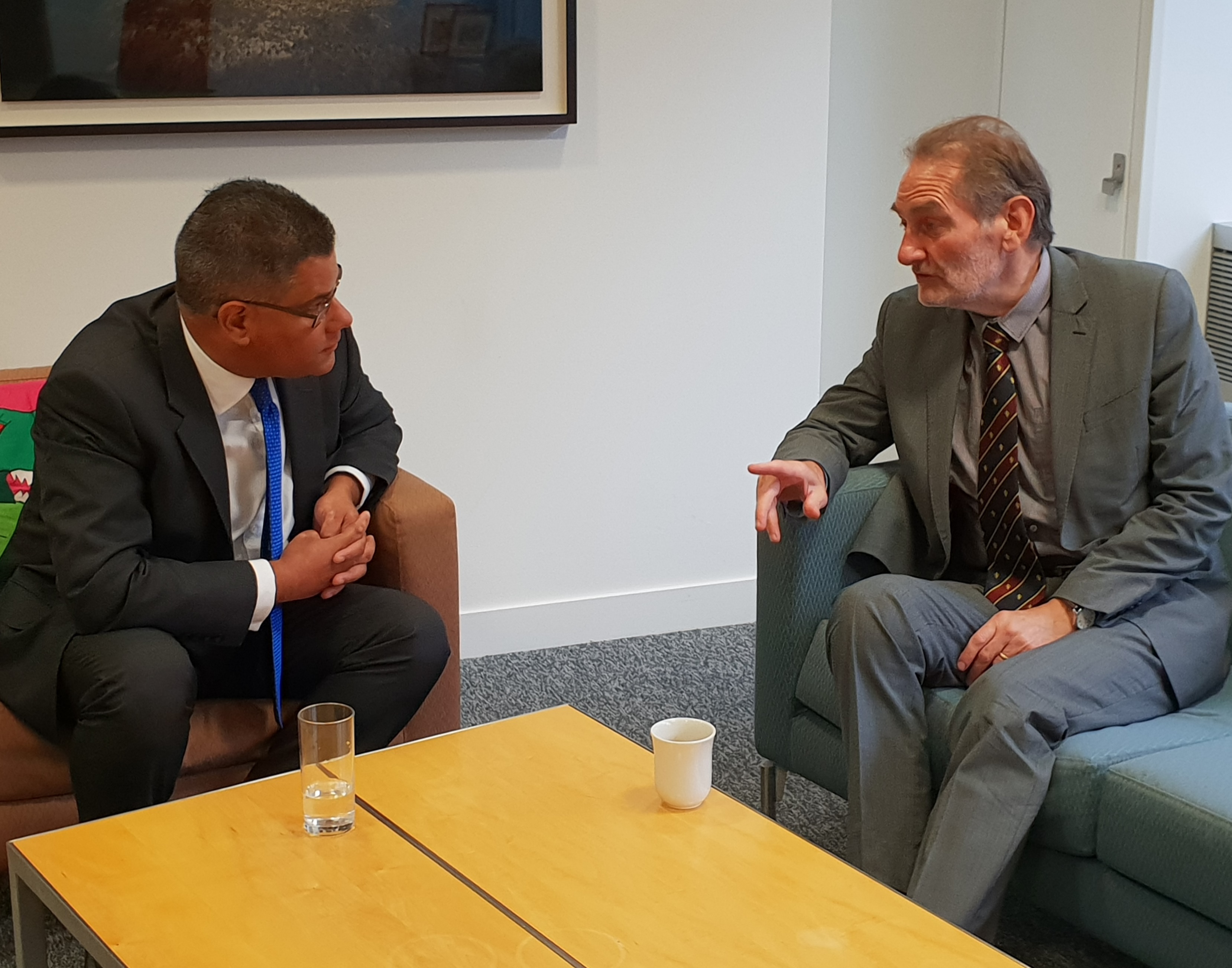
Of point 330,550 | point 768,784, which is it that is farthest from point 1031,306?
point 330,550

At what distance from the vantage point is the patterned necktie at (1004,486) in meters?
2.27

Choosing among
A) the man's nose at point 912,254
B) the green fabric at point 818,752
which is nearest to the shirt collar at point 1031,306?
the man's nose at point 912,254

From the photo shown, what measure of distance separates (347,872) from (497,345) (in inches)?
74.6

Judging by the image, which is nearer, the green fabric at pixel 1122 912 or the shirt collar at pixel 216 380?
the green fabric at pixel 1122 912

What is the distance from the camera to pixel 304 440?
2340 millimetres

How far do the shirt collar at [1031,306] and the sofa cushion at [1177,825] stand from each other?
0.71 metres

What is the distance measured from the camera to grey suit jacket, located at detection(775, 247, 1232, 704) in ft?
6.97

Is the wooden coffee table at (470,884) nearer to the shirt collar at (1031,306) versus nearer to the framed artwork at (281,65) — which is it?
the shirt collar at (1031,306)

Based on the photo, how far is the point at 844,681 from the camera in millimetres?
2146

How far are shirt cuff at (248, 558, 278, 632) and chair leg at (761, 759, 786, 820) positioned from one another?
897 mm

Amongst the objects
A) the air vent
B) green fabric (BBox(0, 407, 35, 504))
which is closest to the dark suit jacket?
green fabric (BBox(0, 407, 35, 504))

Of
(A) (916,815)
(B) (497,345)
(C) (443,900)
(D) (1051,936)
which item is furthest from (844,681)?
(B) (497,345)

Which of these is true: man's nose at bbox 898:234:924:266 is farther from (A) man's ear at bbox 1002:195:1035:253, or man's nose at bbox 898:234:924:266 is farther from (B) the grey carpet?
(B) the grey carpet

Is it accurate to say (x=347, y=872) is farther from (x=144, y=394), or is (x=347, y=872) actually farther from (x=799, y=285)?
(x=799, y=285)
